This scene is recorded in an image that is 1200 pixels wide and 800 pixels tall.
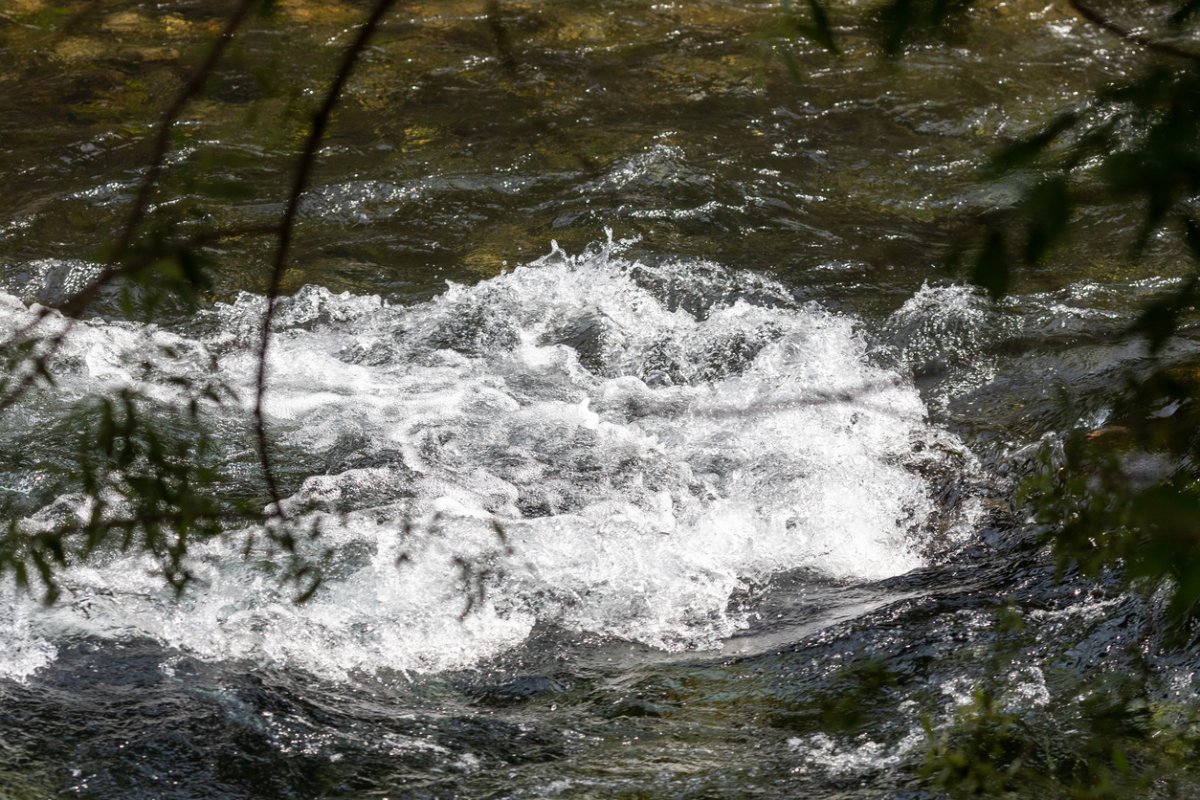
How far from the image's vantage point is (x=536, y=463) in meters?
4.99

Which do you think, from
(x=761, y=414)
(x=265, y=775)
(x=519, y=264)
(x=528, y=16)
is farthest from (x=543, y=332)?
(x=528, y=16)

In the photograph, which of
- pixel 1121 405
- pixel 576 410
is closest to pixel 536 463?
pixel 576 410

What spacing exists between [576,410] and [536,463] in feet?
1.51

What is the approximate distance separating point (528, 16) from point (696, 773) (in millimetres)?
7816

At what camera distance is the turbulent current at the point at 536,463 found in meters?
3.99

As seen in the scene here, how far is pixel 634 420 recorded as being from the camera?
5301 mm

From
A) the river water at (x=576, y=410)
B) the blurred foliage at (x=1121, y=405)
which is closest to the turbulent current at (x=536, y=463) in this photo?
the river water at (x=576, y=410)

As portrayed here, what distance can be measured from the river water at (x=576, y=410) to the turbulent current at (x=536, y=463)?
0.8 inches

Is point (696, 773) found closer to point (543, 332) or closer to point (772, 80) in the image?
point (543, 332)

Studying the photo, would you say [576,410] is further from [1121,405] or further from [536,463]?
[1121,405]

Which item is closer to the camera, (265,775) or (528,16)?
(265,775)

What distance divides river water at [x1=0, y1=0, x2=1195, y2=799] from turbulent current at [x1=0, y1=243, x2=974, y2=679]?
0.07 ft

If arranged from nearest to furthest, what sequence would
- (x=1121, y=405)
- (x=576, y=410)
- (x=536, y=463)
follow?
(x=1121, y=405), (x=536, y=463), (x=576, y=410)

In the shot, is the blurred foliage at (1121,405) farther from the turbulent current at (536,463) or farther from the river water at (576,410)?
the turbulent current at (536,463)
